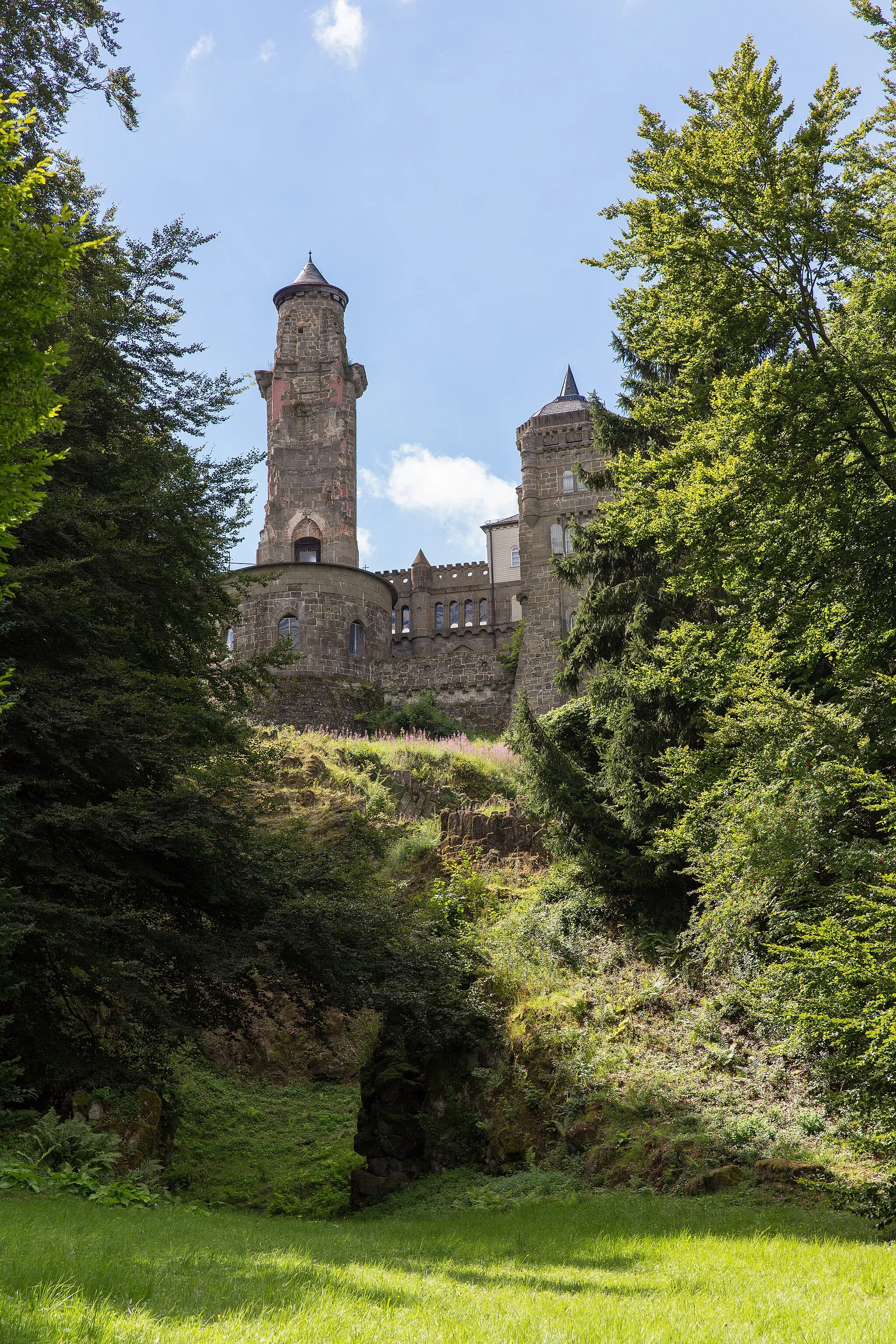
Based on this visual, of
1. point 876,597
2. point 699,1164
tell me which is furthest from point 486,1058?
point 876,597

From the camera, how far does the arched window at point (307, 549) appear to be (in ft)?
152

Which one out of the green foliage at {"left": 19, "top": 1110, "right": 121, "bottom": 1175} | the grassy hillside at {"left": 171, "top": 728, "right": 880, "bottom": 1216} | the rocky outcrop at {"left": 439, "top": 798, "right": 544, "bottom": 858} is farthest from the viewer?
the rocky outcrop at {"left": 439, "top": 798, "right": 544, "bottom": 858}

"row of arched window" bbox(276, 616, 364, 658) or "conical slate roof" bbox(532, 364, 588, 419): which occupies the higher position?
"conical slate roof" bbox(532, 364, 588, 419)

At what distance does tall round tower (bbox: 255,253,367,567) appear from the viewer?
46.8 metres

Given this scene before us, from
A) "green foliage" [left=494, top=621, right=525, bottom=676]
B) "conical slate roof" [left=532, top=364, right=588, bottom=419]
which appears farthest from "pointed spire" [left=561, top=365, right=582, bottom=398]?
"green foliage" [left=494, top=621, right=525, bottom=676]

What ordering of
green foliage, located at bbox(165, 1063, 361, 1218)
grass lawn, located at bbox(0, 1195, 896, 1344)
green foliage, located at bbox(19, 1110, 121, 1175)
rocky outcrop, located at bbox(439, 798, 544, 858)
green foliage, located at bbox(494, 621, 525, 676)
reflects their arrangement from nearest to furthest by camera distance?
1. grass lawn, located at bbox(0, 1195, 896, 1344)
2. green foliage, located at bbox(19, 1110, 121, 1175)
3. green foliage, located at bbox(165, 1063, 361, 1218)
4. rocky outcrop, located at bbox(439, 798, 544, 858)
5. green foliage, located at bbox(494, 621, 525, 676)

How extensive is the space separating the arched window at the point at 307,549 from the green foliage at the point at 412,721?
41.5 ft

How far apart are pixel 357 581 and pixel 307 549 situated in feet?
26.8

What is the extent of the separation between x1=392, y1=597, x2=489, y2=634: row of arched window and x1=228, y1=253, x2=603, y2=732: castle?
0.07 meters

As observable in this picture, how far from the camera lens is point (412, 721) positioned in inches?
1378

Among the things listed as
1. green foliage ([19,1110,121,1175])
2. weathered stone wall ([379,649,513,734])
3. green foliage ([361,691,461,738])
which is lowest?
green foliage ([19,1110,121,1175])

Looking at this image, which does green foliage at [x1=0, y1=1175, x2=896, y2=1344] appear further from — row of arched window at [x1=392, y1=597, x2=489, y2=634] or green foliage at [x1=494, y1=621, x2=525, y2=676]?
row of arched window at [x1=392, y1=597, x2=489, y2=634]

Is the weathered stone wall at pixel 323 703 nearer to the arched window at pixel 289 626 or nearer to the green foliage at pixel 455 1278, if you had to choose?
the arched window at pixel 289 626

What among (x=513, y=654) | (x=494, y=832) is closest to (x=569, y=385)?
(x=513, y=654)
